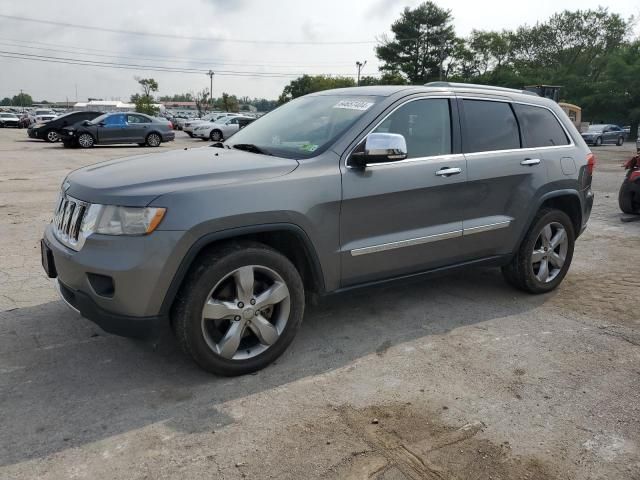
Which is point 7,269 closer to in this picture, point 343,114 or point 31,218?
point 31,218

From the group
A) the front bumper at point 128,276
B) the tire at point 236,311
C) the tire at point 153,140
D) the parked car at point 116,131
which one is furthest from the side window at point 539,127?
the tire at point 153,140

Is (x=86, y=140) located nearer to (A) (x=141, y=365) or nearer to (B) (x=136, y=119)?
(B) (x=136, y=119)

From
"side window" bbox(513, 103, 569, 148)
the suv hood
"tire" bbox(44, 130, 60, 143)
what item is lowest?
"tire" bbox(44, 130, 60, 143)

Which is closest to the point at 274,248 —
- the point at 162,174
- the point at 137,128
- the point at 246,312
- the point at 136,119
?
the point at 246,312

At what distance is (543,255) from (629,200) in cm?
485

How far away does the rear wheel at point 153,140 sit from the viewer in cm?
2225

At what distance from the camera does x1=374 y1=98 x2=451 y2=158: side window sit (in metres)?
3.92

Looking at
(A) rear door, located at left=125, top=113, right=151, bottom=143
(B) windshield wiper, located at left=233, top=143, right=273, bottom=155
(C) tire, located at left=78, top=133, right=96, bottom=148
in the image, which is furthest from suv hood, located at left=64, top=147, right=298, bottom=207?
(A) rear door, located at left=125, top=113, right=151, bottom=143

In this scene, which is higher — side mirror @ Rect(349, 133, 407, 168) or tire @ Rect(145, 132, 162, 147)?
side mirror @ Rect(349, 133, 407, 168)

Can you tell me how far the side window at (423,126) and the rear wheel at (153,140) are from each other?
782 inches

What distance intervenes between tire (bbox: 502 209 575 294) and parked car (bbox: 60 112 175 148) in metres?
19.4

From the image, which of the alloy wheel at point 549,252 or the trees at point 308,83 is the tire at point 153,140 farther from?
the trees at point 308,83

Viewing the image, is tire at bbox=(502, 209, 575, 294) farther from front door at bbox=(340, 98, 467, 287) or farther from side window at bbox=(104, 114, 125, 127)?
side window at bbox=(104, 114, 125, 127)

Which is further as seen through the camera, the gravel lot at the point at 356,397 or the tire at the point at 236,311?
the tire at the point at 236,311
